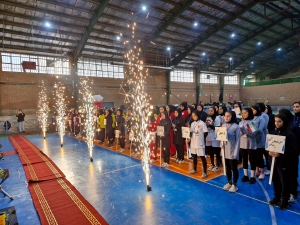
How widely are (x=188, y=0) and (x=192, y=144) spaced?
10.0 meters

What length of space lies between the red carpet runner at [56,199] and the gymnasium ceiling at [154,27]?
8389mm

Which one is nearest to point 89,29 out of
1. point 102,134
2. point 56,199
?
point 102,134

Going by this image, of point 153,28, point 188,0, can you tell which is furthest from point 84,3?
point 188,0

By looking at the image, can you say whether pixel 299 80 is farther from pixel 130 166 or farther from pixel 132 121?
pixel 130 166

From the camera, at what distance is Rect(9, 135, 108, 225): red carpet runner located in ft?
10.4

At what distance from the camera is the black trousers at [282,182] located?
10.1 ft

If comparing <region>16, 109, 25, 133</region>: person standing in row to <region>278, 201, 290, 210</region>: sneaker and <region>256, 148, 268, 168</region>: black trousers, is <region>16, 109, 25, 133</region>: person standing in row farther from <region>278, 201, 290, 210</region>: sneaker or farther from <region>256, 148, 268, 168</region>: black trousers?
<region>278, 201, 290, 210</region>: sneaker

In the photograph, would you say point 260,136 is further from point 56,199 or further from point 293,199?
point 56,199

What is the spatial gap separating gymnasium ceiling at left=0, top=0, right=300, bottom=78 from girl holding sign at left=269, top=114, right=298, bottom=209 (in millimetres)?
9961

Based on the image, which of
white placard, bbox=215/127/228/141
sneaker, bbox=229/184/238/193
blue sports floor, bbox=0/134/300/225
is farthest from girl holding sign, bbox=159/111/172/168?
sneaker, bbox=229/184/238/193

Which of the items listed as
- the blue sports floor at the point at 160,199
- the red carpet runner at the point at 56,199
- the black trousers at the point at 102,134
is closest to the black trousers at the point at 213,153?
the blue sports floor at the point at 160,199

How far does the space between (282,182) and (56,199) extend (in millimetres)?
3962

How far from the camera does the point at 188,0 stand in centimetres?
1153

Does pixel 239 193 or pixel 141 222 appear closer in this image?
pixel 141 222
